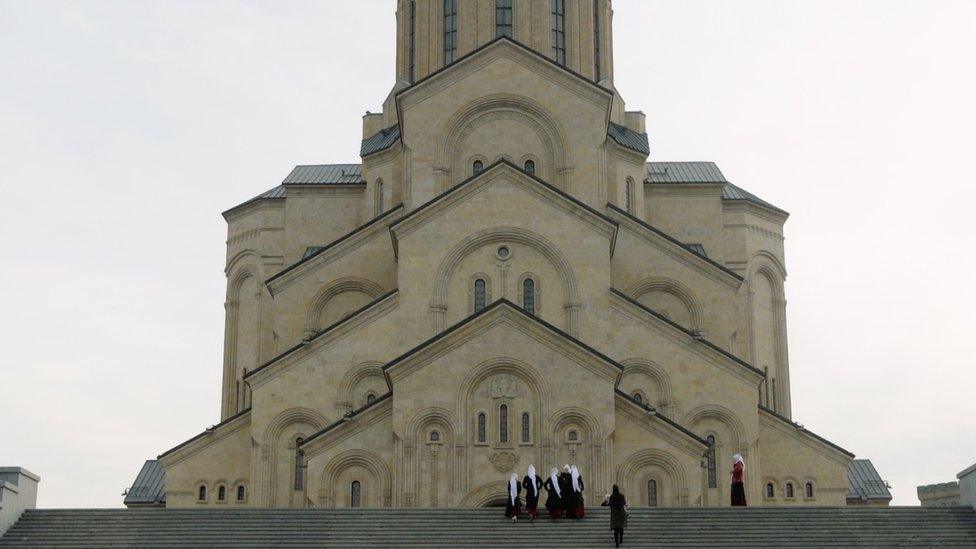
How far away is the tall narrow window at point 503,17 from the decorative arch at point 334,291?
488 inches

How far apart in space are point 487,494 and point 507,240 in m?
8.17

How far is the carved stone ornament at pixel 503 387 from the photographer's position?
3769 centimetres

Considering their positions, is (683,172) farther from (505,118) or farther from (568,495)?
(568,495)

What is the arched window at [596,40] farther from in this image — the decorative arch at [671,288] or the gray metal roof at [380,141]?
the decorative arch at [671,288]

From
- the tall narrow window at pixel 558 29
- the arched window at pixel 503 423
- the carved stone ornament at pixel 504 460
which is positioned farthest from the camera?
the tall narrow window at pixel 558 29

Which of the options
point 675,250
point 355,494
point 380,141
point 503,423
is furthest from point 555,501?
point 380,141

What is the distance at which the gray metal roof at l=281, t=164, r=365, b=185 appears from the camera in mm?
53781

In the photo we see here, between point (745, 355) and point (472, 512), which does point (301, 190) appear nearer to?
point (745, 355)

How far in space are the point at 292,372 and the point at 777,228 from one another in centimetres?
2092

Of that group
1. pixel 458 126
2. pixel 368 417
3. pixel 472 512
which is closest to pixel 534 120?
pixel 458 126

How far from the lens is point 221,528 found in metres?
30.1

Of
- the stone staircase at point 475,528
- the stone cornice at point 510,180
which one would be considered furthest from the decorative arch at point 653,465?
the stone staircase at point 475,528

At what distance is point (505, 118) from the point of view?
153 ft

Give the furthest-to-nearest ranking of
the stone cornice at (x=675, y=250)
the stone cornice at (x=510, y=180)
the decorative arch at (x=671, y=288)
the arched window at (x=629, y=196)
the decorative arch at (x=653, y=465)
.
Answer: the arched window at (x=629, y=196) → the decorative arch at (x=671, y=288) → the stone cornice at (x=675, y=250) → the stone cornice at (x=510, y=180) → the decorative arch at (x=653, y=465)
